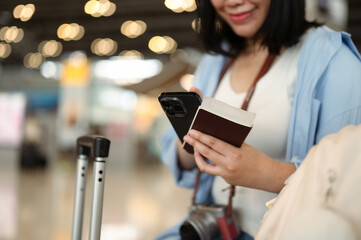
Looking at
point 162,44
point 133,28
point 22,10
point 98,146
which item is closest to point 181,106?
point 98,146

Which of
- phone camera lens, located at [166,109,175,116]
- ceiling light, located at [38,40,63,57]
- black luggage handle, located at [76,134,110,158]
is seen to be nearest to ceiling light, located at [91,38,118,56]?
ceiling light, located at [38,40,63,57]

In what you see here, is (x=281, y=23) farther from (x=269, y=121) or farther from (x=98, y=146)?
(x=98, y=146)

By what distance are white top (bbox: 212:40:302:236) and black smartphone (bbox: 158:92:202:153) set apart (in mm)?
372

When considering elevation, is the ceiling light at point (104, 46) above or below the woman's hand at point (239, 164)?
above

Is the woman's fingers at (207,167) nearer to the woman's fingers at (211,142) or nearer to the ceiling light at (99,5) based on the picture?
the woman's fingers at (211,142)

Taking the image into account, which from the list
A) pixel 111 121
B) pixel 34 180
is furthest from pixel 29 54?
pixel 34 180

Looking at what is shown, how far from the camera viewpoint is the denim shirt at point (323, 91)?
1253 mm

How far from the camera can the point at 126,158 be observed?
1309 cm

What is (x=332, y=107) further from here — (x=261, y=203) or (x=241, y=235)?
(x=241, y=235)

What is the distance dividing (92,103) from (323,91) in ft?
40.0

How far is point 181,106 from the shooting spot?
1099 millimetres

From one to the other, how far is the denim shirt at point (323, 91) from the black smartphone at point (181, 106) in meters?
0.33

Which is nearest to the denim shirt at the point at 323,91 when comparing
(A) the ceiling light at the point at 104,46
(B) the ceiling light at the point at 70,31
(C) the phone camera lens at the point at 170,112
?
(C) the phone camera lens at the point at 170,112

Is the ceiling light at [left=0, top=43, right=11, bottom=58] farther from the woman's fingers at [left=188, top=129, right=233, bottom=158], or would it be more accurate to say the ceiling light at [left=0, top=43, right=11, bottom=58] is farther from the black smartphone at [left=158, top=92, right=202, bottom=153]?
the woman's fingers at [left=188, top=129, right=233, bottom=158]
